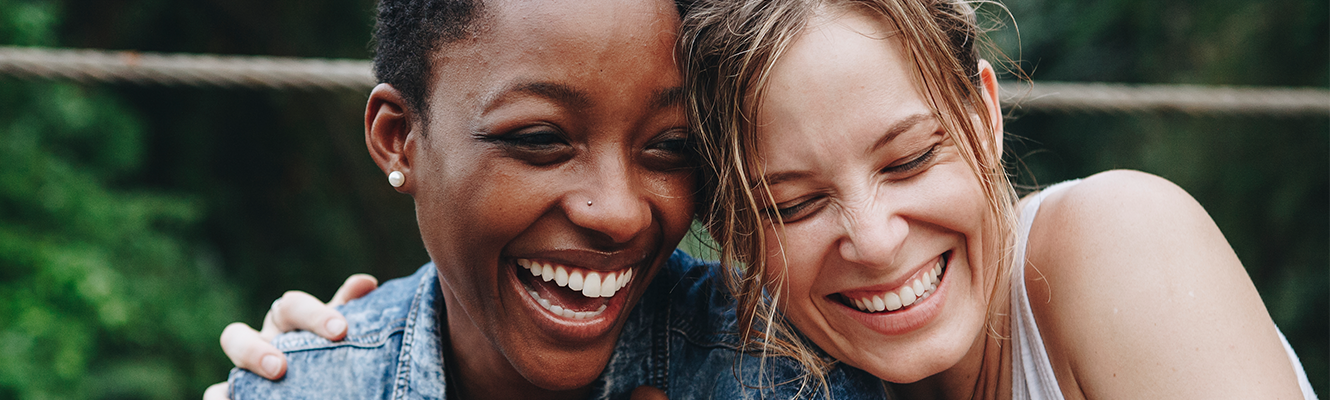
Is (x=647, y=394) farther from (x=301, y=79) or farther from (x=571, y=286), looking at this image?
(x=301, y=79)

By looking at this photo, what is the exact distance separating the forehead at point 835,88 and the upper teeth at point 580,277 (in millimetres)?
330

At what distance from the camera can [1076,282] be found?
1.49 metres

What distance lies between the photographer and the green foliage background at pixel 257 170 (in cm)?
283

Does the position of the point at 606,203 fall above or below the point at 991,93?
above

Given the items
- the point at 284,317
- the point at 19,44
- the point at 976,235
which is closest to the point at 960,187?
the point at 976,235

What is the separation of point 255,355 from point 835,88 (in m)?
1.25

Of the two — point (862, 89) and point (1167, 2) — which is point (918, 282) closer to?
point (862, 89)

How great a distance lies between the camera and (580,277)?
4.85 ft

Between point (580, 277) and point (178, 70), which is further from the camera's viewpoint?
point (178, 70)

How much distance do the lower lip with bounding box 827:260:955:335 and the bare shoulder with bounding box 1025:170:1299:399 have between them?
204 millimetres

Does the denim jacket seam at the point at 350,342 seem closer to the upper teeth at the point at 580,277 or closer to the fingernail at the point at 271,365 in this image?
the fingernail at the point at 271,365

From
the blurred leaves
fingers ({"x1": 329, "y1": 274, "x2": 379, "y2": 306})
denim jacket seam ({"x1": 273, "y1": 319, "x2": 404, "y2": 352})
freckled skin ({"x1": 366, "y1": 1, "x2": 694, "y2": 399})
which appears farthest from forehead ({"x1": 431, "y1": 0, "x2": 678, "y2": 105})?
the blurred leaves

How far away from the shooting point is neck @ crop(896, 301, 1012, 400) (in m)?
1.70

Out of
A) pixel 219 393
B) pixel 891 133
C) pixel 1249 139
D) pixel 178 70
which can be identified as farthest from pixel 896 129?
pixel 1249 139
